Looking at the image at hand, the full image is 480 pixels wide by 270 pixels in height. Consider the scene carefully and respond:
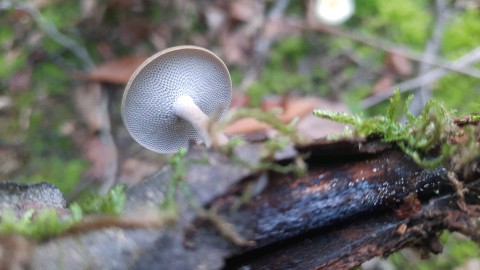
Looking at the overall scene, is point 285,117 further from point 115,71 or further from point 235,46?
point 115,71

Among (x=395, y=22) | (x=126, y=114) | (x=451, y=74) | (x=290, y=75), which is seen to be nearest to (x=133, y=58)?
(x=290, y=75)

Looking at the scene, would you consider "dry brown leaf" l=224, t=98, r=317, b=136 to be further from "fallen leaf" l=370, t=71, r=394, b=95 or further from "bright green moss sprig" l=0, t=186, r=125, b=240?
"bright green moss sprig" l=0, t=186, r=125, b=240

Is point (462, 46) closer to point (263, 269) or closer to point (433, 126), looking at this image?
point (433, 126)

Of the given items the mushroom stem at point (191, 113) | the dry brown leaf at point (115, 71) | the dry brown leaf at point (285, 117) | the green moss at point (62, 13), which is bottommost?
the mushroom stem at point (191, 113)

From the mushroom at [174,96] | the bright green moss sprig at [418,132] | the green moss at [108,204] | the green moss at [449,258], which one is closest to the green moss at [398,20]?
the green moss at [449,258]

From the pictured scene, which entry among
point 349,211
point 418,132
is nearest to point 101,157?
point 349,211

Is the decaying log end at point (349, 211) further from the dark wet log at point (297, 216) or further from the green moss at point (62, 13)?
the green moss at point (62, 13)
